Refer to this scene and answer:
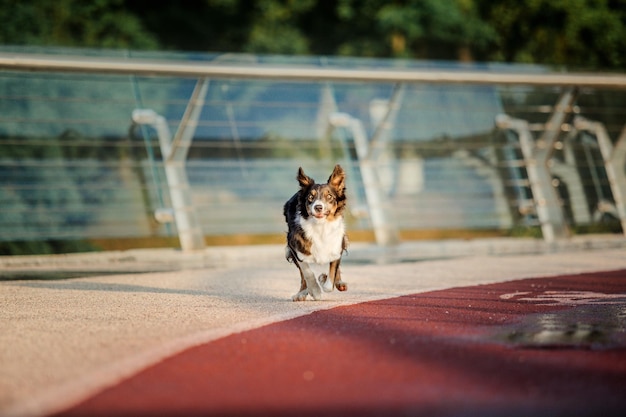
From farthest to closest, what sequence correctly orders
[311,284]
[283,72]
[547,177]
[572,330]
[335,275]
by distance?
[547,177]
[283,72]
[335,275]
[311,284]
[572,330]

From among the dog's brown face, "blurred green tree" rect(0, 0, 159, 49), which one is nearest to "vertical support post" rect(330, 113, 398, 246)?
the dog's brown face

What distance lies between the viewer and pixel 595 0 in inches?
1116

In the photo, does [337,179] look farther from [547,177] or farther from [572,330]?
[547,177]

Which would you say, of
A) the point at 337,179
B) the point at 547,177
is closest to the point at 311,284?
the point at 337,179

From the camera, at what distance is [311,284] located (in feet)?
23.0

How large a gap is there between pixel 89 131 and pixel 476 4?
1953cm

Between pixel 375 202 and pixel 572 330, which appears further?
pixel 375 202

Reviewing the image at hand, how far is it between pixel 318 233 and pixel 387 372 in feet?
9.94

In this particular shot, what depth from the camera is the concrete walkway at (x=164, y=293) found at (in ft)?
14.2

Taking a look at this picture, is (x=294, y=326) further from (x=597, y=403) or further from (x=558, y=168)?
(x=558, y=168)

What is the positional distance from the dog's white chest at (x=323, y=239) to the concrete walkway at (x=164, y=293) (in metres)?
0.32

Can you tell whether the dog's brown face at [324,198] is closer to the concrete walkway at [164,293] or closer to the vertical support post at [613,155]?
the concrete walkway at [164,293]

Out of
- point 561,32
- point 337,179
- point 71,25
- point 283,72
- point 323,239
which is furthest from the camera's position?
point 71,25

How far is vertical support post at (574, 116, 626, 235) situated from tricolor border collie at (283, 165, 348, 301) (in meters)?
7.55
